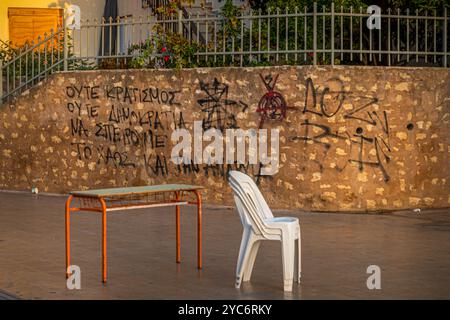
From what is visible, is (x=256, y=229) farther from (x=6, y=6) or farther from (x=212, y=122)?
(x=6, y=6)

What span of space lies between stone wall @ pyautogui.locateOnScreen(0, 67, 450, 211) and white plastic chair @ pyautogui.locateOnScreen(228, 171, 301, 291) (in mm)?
6560

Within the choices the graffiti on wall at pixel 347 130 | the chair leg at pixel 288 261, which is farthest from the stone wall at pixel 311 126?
the chair leg at pixel 288 261

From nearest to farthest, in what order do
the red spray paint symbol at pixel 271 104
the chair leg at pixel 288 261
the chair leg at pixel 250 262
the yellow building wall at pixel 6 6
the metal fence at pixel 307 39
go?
the chair leg at pixel 288 261 < the chair leg at pixel 250 262 < the metal fence at pixel 307 39 < the red spray paint symbol at pixel 271 104 < the yellow building wall at pixel 6 6

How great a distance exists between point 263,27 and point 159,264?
24.3 feet

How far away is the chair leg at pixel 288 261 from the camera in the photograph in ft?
32.7

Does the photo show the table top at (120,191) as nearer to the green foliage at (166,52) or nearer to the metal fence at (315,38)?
the metal fence at (315,38)

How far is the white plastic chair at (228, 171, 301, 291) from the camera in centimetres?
1005

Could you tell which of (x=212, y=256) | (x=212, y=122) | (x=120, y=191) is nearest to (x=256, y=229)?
(x=120, y=191)

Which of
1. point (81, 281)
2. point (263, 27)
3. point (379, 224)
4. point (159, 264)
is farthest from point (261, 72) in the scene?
point (81, 281)

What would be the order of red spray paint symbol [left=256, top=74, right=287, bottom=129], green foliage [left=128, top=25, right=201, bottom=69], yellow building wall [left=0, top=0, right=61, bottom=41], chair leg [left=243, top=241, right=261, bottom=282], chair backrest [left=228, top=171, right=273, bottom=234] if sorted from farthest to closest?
yellow building wall [left=0, top=0, right=61, bottom=41] < green foliage [left=128, top=25, right=201, bottom=69] < red spray paint symbol [left=256, top=74, right=287, bottom=129] < chair leg [left=243, top=241, right=261, bottom=282] < chair backrest [left=228, top=171, right=273, bottom=234]

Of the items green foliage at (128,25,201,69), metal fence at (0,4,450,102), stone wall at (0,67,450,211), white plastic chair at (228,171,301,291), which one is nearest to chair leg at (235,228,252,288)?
white plastic chair at (228,171,301,291)

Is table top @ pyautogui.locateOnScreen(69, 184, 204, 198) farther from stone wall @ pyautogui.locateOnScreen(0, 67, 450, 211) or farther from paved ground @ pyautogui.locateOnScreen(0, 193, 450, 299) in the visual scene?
stone wall @ pyautogui.locateOnScreen(0, 67, 450, 211)

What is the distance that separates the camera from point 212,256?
12.2m

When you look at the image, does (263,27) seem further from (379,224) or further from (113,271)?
(113,271)
